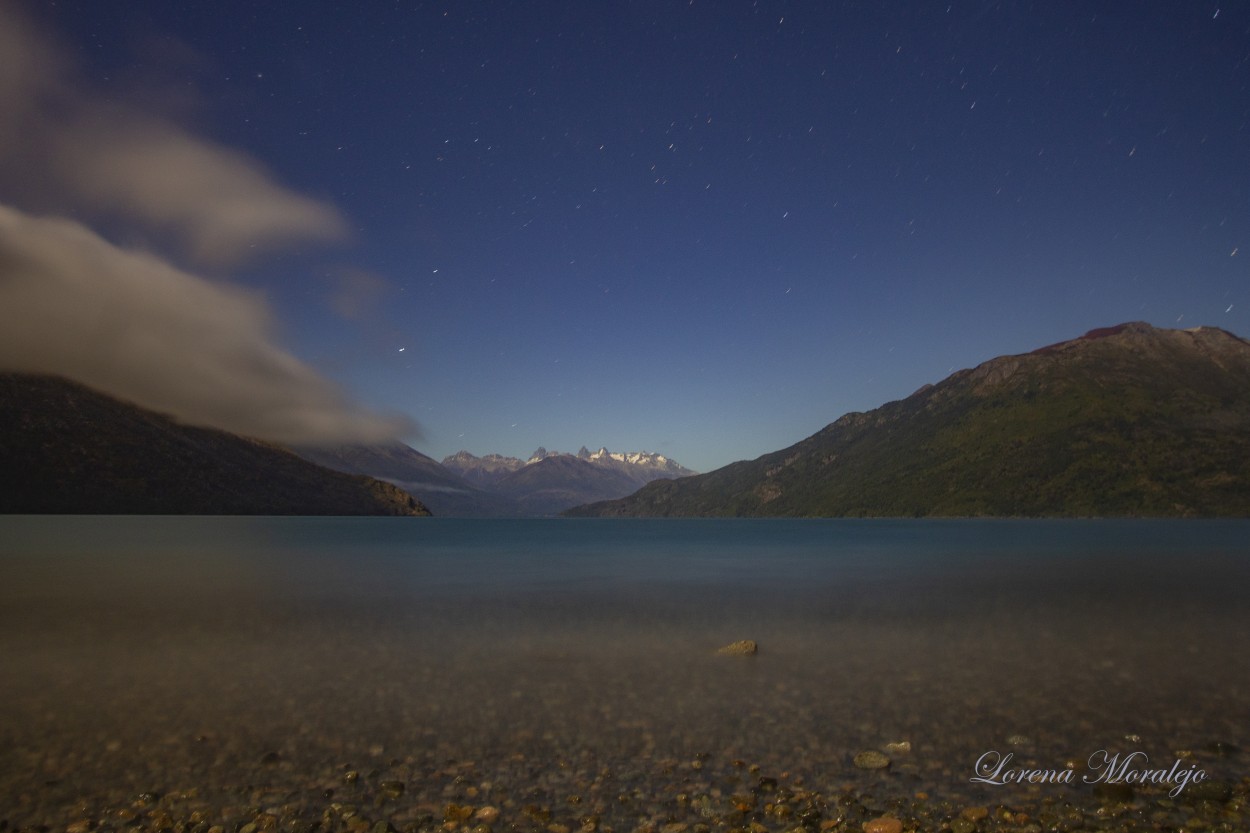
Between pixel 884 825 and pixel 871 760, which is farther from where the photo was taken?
pixel 871 760

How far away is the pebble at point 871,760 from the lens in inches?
566

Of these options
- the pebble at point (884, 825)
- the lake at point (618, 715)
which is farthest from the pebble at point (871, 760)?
the pebble at point (884, 825)

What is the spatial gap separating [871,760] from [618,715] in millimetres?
6669

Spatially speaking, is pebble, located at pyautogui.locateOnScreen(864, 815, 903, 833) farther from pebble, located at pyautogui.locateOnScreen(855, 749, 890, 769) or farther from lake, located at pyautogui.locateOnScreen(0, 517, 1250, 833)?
pebble, located at pyautogui.locateOnScreen(855, 749, 890, 769)

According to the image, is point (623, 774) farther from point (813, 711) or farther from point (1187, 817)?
point (1187, 817)

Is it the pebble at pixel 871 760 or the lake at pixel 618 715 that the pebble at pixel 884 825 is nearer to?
the lake at pixel 618 715

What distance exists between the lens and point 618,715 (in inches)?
728

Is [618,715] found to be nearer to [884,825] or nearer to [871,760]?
[871,760]

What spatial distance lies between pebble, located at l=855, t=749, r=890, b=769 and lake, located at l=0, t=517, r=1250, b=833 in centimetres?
9

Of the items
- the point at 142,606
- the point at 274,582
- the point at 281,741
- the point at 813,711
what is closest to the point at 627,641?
the point at 813,711

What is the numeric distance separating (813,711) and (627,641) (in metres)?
12.5

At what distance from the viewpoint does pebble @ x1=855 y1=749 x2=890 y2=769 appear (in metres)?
14.4

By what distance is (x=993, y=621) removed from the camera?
118 ft

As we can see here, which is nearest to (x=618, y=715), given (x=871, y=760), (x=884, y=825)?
(x=871, y=760)
